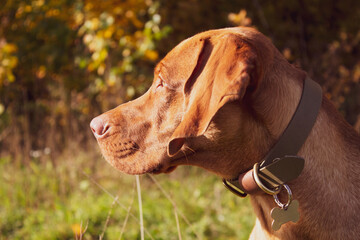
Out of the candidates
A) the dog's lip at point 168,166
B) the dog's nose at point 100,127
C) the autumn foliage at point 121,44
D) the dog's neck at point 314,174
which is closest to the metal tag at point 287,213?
the dog's neck at point 314,174

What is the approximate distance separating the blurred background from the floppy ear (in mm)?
2210

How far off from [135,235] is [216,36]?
2.36 m

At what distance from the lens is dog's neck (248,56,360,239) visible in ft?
6.70

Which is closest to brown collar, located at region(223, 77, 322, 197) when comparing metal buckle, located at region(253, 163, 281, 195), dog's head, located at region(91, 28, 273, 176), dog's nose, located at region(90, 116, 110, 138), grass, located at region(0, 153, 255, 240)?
metal buckle, located at region(253, 163, 281, 195)

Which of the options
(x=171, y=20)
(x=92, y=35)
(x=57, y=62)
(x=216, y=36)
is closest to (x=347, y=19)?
(x=171, y=20)

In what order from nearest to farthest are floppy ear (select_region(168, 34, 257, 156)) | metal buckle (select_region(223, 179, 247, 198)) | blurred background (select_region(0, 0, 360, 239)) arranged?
floppy ear (select_region(168, 34, 257, 156))
metal buckle (select_region(223, 179, 247, 198))
blurred background (select_region(0, 0, 360, 239))

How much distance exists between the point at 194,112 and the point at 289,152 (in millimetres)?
493

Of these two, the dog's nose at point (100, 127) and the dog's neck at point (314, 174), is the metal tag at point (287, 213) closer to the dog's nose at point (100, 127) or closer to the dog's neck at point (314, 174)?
the dog's neck at point (314, 174)

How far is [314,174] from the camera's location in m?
2.10

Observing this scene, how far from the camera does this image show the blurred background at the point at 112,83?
4.37 m

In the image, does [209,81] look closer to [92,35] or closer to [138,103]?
[138,103]

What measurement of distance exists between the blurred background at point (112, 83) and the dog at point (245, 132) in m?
1.67

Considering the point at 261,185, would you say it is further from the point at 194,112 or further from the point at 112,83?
the point at 112,83

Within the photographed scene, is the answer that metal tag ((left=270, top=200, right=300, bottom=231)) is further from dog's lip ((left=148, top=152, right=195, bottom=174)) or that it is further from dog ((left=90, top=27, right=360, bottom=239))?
dog's lip ((left=148, top=152, right=195, bottom=174))
